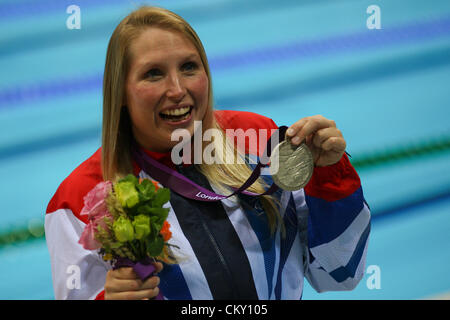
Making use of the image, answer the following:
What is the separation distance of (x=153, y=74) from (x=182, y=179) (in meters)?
0.25

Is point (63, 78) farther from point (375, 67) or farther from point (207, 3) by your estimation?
point (375, 67)

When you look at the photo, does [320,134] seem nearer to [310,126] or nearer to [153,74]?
[310,126]

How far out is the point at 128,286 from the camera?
1.13m

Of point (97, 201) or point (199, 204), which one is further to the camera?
point (199, 204)

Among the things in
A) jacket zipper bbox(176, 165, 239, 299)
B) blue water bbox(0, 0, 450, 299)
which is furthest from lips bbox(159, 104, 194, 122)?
blue water bbox(0, 0, 450, 299)

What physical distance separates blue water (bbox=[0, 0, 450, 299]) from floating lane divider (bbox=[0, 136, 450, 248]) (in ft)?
0.08

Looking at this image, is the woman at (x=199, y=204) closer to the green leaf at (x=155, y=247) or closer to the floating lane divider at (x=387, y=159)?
the green leaf at (x=155, y=247)

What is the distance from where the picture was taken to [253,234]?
1359 mm

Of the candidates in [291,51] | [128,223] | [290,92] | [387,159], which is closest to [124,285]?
[128,223]

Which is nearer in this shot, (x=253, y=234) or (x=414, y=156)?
(x=253, y=234)

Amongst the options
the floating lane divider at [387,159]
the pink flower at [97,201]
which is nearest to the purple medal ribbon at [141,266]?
the pink flower at [97,201]

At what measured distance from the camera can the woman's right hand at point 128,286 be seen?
3.70 feet

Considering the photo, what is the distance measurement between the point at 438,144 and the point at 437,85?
582mm
